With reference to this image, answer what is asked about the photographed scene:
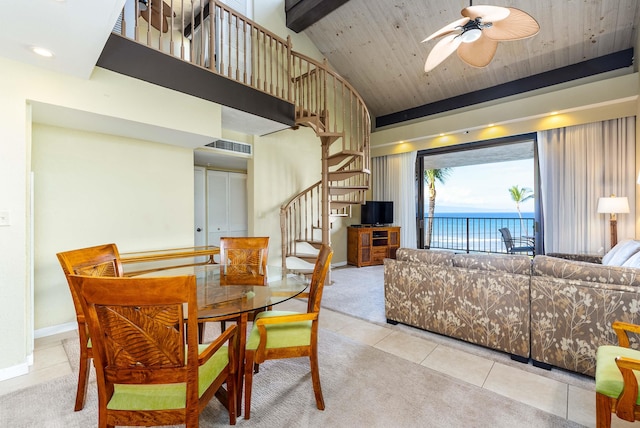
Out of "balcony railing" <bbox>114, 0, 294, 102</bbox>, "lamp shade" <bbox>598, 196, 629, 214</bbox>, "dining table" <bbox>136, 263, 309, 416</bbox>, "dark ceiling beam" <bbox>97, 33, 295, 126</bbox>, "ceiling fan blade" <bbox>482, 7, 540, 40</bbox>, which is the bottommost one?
"dining table" <bbox>136, 263, 309, 416</bbox>

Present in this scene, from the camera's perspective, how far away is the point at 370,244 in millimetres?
5996

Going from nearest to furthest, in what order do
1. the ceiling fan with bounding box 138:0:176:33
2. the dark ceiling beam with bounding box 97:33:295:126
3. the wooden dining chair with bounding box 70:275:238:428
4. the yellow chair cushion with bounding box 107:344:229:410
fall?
the wooden dining chair with bounding box 70:275:238:428
the yellow chair cushion with bounding box 107:344:229:410
the dark ceiling beam with bounding box 97:33:295:126
the ceiling fan with bounding box 138:0:176:33

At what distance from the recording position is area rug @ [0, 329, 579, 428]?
1599mm

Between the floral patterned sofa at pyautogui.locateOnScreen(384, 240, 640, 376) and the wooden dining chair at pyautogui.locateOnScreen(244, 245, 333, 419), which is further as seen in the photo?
the floral patterned sofa at pyautogui.locateOnScreen(384, 240, 640, 376)

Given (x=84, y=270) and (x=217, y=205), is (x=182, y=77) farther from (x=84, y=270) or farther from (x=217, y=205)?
(x=217, y=205)

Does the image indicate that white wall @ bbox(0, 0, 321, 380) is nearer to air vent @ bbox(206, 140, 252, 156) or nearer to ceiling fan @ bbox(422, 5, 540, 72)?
air vent @ bbox(206, 140, 252, 156)

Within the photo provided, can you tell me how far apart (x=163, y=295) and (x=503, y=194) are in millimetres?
7786

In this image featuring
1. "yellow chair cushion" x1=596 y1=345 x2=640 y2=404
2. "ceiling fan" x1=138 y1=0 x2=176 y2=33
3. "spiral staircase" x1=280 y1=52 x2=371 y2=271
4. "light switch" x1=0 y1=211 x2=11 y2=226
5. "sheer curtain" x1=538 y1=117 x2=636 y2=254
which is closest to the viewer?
"yellow chair cushion" x1=596 y1=345 x2=640 y2=404

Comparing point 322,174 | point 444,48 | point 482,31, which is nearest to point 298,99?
point 322,174

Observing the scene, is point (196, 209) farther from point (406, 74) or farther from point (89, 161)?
point (406, 74)

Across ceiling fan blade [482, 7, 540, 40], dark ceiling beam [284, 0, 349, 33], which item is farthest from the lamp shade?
dark ceiling beam [284, 0, 349, 33]

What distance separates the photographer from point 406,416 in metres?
1.64

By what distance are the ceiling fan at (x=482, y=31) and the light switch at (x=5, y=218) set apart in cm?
355

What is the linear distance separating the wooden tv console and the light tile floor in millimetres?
A: 2986
